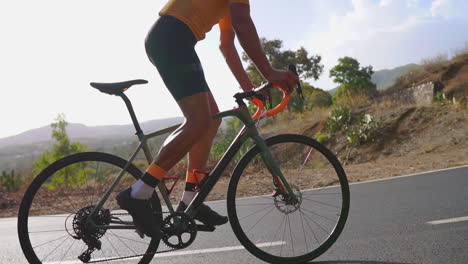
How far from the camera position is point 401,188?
6512 mm

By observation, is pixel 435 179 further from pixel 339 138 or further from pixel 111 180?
pixel 339 138

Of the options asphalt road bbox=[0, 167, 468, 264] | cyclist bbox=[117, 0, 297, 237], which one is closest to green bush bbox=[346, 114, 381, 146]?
asphalt road bbox=[0, 167, 468, 264]

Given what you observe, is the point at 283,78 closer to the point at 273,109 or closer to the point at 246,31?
the point at 273,109

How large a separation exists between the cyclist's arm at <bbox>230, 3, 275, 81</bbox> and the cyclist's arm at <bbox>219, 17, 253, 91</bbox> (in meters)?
0.54

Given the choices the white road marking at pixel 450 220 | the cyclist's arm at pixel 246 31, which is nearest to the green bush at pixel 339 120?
the white road marking at pixel 450 220

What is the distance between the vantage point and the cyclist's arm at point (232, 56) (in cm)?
346

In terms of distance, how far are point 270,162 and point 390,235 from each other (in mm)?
1472

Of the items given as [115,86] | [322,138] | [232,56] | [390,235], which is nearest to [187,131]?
[115,86]

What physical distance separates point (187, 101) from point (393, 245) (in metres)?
2.04

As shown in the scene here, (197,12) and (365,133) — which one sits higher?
(197,12)

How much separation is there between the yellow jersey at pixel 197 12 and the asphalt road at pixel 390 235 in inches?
70.8

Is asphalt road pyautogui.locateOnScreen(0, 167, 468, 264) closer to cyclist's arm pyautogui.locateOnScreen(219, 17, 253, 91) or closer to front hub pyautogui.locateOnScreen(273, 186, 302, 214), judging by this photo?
front hub pyautogui.locateOnScreen(273, 186, 302, 214)

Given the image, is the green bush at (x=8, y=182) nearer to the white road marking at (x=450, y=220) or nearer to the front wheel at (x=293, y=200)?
the front wheel at (x=293, y=200)

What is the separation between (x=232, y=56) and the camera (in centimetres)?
349
